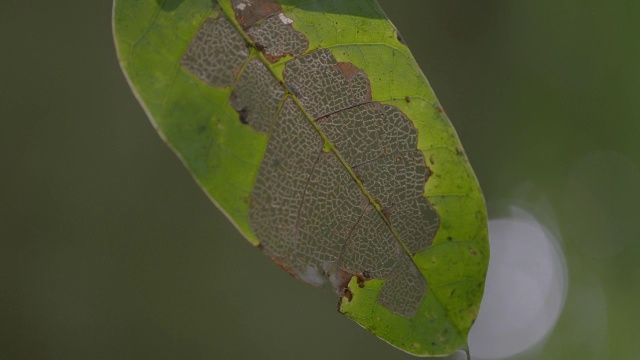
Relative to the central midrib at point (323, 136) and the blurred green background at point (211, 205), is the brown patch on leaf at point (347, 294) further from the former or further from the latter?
the blurred green background at point (211, 205)

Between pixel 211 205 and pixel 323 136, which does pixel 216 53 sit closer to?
pixel 323 136

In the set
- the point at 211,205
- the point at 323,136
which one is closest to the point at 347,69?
the point at 323,136

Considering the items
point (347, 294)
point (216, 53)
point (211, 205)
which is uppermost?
point (216, 53)

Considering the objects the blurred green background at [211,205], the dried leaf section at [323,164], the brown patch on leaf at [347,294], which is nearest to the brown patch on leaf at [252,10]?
the dried leaf section at [323,164]

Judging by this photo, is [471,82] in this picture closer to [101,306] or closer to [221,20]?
[101,306]

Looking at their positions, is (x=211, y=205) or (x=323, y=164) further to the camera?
(x=211, y=205)

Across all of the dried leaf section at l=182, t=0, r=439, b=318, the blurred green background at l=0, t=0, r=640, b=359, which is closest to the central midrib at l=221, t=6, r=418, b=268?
the dried leaf section at l=182, t=0, r=439, b=318

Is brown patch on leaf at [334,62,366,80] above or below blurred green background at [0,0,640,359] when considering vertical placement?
above

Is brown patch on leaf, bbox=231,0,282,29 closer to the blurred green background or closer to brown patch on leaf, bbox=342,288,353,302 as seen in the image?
brown patch on leaf, bbox=342,288,353,302
